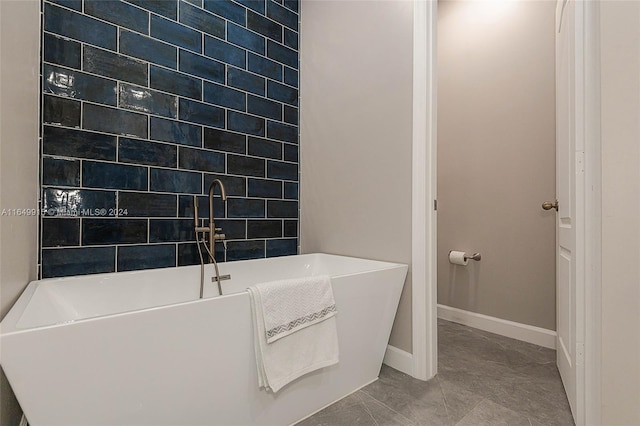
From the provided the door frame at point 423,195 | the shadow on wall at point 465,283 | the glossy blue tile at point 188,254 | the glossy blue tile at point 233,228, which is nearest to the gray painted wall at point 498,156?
the shadow on wall at point 465,283

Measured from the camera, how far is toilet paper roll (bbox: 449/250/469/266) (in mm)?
2570

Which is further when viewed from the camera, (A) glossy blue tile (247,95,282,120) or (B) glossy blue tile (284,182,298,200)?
(B) glossy blue tile (284,182,298,200)

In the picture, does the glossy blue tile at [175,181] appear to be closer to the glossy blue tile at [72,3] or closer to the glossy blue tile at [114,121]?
the glossy blue tile at [114,121]

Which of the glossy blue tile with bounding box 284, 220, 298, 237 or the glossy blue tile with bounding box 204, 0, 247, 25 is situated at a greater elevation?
the glossy blue tile with bounding box 204, 0, 247, 25

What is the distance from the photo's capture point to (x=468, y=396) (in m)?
1.57

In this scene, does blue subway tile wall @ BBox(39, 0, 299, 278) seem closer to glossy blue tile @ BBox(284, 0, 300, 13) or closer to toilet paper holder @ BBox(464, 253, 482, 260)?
glossy blue tile @ BBox(284, 0, 300, 13)

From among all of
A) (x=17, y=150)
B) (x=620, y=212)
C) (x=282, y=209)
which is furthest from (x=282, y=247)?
(x=620, y=212)

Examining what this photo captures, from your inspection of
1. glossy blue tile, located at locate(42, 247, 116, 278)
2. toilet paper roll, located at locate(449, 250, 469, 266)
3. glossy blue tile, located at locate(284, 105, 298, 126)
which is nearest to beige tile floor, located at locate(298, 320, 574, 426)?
toilet paper roll, located at locate(449, 250, 469, 266)

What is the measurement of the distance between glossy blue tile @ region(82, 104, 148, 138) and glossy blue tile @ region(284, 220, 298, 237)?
113 cm

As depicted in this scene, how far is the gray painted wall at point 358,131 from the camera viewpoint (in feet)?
6.13

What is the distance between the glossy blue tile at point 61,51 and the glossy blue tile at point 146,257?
962 mm

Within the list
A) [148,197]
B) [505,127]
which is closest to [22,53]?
[148,197]

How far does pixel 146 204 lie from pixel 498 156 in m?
2.47

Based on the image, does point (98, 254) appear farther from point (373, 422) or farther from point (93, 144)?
point (373, 422)
